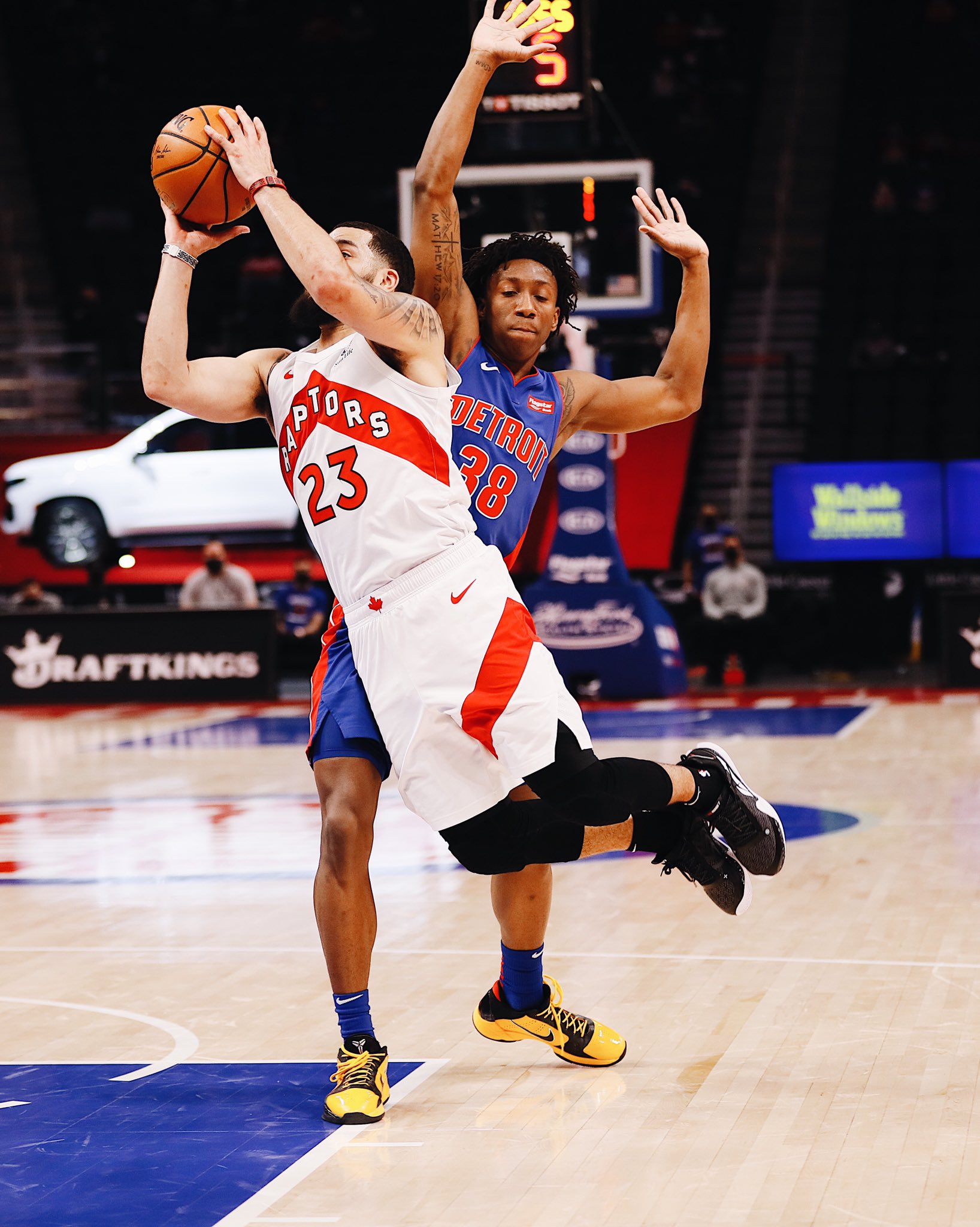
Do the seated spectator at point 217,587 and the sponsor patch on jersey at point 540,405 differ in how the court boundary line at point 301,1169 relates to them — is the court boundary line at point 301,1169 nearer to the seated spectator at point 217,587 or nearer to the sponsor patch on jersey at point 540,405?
the sponsor patch on jersey at point 540,405

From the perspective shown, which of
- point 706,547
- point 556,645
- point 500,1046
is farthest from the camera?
point 706,547

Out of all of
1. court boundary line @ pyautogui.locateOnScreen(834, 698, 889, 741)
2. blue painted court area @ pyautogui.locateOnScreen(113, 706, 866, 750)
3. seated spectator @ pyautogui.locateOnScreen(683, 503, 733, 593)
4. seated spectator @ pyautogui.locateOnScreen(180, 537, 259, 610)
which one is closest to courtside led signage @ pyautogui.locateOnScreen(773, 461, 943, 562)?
seated spectator @ pyautogui.locateOnScreen(683, 503, 733, 593)

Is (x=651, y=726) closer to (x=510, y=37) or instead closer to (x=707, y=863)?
(x=707, y=863)

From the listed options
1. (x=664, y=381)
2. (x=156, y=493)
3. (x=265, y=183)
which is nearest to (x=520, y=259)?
(x=664, y=381)

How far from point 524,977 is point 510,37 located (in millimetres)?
2351

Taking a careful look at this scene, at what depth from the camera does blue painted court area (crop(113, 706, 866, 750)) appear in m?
12.3

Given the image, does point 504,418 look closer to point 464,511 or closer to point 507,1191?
point 464,511

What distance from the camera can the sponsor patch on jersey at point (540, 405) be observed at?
166 inches

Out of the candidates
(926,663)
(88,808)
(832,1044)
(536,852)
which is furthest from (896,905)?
(926,663)

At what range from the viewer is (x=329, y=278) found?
11.8ft

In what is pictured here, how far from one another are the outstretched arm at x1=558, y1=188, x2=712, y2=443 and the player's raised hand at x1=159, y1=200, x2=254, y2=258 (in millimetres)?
955

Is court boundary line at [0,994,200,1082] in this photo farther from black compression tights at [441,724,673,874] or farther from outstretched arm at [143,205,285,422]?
outstretched arm at [143,205,285,422]

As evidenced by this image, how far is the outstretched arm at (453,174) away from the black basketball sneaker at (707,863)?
4.36ft

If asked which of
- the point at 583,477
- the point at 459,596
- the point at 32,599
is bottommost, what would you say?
the point at 32,599
